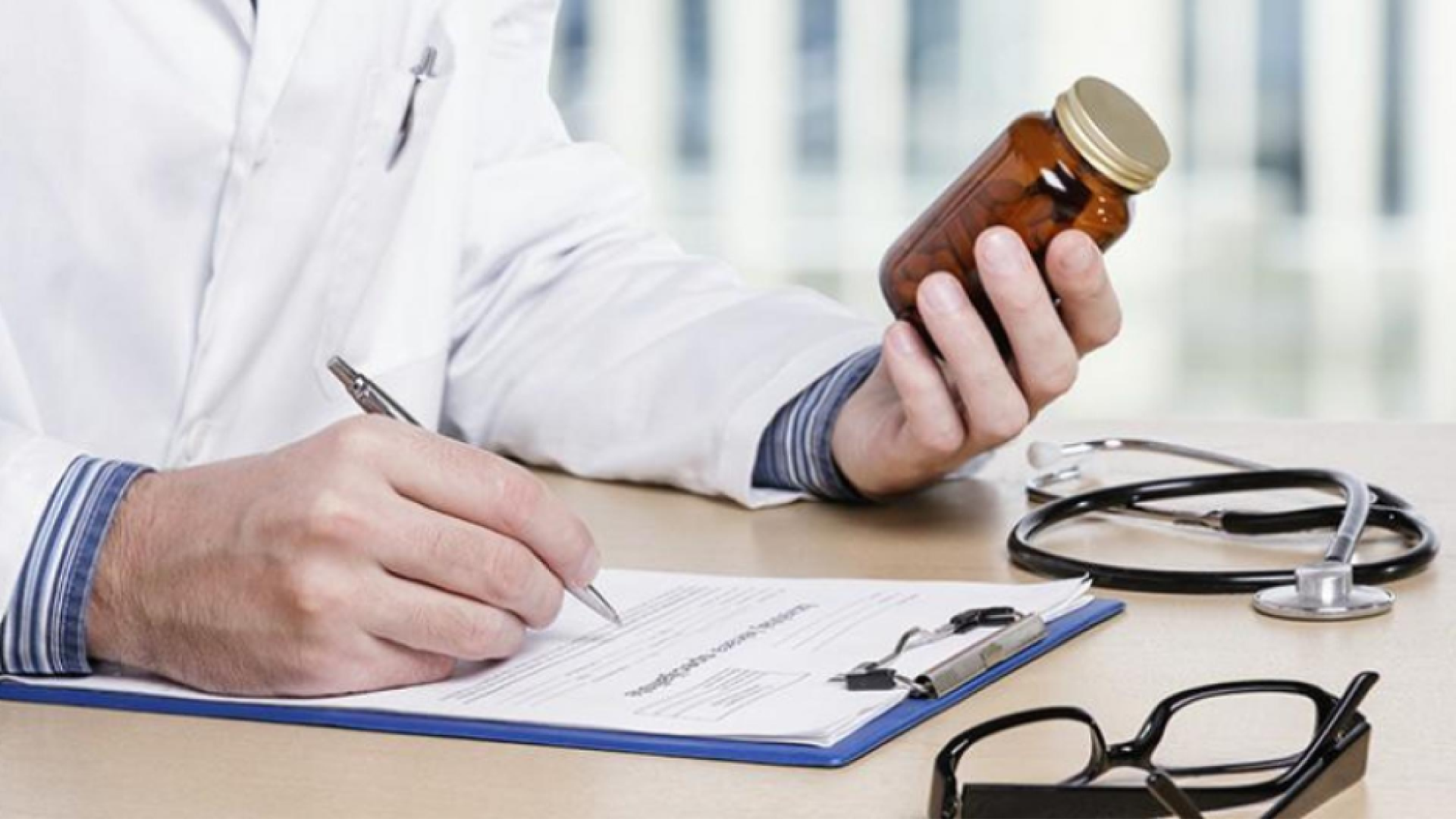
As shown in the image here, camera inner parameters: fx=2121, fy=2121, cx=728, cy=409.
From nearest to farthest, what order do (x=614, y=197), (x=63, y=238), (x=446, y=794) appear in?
(x=446, y=794) → (x=63, y=238) → (x=614, y=197)

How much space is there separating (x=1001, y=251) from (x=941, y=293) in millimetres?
48

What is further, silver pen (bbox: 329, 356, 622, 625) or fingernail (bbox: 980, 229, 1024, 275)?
fingernail (bbox: 980, 229, 1024, 275)

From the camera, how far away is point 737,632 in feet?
2.93

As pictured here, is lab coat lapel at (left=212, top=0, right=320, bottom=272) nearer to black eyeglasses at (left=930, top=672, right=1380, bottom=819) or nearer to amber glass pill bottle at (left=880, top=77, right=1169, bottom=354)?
amber glass pill bottle at (left=880, top=77, right=1169, bottom=354)

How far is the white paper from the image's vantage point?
2.53 ft

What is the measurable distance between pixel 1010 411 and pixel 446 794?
1.61ft

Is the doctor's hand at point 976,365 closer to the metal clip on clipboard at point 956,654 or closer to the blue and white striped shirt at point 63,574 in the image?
the metal clip on clipboard at point 956,654

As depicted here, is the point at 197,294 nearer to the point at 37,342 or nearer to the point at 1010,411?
the point at 37,342

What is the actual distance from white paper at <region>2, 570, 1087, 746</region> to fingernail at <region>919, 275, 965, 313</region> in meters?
0.16

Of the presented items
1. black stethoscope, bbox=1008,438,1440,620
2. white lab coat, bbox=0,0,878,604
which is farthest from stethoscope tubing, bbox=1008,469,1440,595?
white lab coat, bbox=0,0,878,604

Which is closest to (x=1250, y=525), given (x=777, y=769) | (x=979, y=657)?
(x=979, y=657)

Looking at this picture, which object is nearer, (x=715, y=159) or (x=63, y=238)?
(x=63, y=238)

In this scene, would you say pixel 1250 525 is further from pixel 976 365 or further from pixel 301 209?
pixel 301 209

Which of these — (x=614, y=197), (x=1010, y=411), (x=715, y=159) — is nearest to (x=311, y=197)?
(x=614, y=197)
